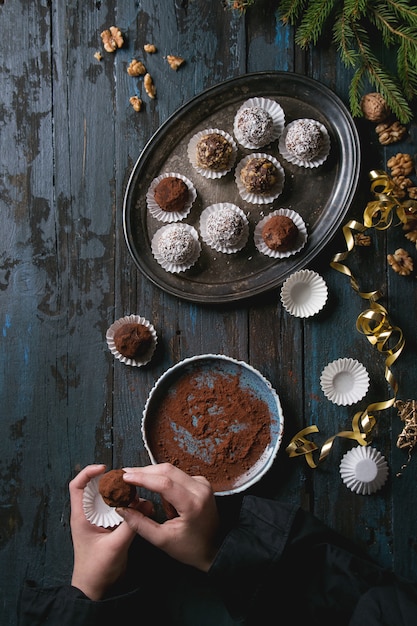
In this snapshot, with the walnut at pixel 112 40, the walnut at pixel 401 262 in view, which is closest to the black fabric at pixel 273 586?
the walnut at pixel 401 262

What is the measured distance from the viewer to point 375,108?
192 cm

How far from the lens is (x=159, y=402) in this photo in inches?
77.4

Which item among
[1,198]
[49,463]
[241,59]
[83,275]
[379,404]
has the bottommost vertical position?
[49,463]

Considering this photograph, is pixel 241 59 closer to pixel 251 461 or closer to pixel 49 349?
pixel 49 349

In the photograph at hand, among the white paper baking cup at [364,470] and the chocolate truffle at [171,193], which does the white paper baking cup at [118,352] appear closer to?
the chocolate truffle at [171,193]

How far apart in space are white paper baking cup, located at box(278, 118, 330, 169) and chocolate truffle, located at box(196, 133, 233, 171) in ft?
0.54

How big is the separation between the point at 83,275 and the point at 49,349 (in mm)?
268

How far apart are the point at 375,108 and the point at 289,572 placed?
4.64ft

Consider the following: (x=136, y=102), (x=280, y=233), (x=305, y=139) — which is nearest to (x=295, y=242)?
(x=280, y=233)

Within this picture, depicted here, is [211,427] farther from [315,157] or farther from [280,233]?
[315,157]

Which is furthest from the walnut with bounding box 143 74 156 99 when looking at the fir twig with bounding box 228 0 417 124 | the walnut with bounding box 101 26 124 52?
the fir twig with bounding box 228 0 417 124

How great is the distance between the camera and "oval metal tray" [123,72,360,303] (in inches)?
76.9

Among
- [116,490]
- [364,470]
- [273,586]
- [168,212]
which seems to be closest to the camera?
[116,490]

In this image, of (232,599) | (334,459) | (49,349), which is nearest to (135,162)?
(49,349)
